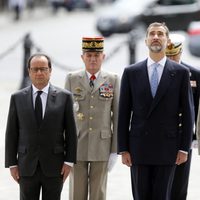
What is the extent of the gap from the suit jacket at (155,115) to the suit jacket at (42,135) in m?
0.50

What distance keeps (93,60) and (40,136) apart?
1.14 metres

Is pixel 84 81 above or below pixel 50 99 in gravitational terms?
above

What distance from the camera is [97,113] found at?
7719mm

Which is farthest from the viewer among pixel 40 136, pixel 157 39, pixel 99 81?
pixel 99 81

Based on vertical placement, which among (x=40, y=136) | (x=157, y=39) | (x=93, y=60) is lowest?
(x=40, y=136)

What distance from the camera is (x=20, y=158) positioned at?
6855 millimetres

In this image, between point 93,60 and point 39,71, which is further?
point 93,60

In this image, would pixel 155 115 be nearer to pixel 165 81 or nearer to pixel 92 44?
pixel 165 81

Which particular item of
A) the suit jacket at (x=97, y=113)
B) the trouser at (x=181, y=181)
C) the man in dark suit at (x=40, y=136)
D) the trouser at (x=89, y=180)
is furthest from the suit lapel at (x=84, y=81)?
the trouser at (x=181, y=181)

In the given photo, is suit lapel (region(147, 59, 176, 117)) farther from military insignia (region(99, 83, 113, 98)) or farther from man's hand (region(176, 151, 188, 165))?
military insignia (region(99, 83, 113, 98))

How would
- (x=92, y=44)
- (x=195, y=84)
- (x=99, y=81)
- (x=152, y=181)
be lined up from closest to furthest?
(x=152, y=181)
(x=92, y=44)
(x=99, y=81)
(x=195, y=84)

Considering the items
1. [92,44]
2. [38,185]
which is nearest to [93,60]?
[92,44]

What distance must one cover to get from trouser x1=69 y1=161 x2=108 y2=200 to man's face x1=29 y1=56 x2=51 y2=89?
1.21 m

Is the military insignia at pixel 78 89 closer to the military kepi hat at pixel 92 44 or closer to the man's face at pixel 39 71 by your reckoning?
the military kepi hat at pixel 92 44
